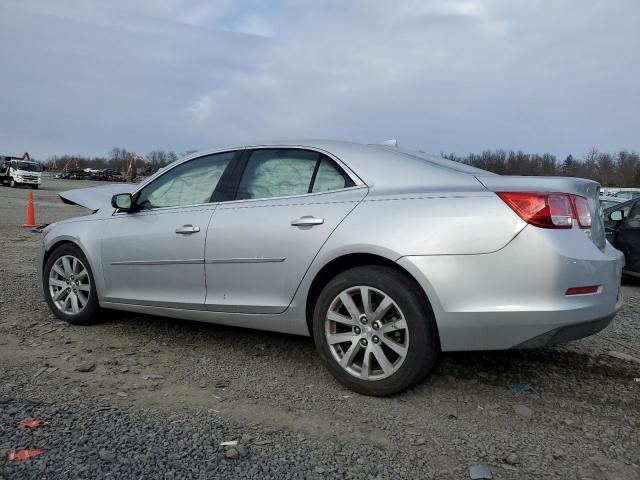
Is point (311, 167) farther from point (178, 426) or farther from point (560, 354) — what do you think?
point (560, 354)

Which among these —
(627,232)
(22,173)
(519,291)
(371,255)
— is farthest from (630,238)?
(22,173)

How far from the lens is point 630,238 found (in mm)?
7402

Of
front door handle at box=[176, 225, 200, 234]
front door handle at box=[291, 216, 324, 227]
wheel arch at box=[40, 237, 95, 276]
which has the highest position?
front door handle at box=[291, 216, 324, 227]

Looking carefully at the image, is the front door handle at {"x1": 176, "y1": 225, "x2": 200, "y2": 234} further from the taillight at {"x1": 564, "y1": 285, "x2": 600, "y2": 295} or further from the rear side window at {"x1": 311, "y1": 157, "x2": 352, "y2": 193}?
the taillight at {"x1": 564, "y1": 285, "x2": 600, "y2": 295}

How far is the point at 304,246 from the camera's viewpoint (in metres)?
3.42

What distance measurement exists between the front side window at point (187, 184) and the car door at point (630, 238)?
19.0 ft

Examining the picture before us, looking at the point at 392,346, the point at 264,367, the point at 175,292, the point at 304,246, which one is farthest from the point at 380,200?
the point at 175,292

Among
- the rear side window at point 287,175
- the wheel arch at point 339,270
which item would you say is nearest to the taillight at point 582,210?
the wheel arch at point 339,270

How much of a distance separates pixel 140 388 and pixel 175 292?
889 millimetres

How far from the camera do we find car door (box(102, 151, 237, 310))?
13.1 ft

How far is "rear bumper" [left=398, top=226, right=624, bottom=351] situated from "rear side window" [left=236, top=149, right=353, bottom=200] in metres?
0.87

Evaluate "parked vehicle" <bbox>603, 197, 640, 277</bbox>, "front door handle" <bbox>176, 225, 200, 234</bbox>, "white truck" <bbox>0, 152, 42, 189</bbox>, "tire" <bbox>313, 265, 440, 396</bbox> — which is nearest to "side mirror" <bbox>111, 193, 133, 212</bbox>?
"front door handle" <bbox>176, 225, 200, 234</bbox>

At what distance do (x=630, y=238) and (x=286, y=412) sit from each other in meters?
6.22

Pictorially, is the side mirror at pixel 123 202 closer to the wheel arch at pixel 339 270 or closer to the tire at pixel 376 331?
the wheel arch at pixel 339 270
